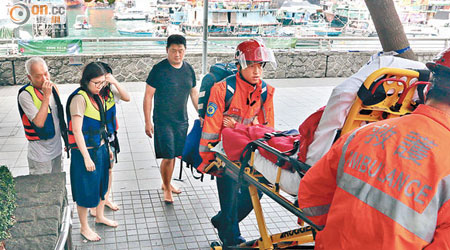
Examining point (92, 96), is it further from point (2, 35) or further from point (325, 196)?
point (2, 35)

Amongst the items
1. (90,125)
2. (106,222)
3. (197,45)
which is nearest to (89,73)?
(90,125)

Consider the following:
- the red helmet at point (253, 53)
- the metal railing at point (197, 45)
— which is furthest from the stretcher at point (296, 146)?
the metal railing at point (197, 45)

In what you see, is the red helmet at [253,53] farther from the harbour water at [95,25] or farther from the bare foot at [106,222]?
the harbour water at [95,25]

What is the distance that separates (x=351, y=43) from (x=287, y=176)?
482 inches

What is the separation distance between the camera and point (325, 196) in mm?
1887

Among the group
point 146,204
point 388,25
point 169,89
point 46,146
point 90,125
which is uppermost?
point 388,25

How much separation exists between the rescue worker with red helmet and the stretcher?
0.22 m

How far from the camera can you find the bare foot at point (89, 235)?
4.02m

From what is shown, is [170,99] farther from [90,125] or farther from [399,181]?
[399,181]

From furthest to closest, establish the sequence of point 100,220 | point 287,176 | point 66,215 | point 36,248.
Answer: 1. point 100,220
2. point 66,215
3. point 287,176
4. point 36,248

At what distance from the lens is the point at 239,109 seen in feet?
11.9

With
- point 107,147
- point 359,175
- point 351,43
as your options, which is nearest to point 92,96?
point 107,147

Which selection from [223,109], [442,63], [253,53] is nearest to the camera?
[442,63]

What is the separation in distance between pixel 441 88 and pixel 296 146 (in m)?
1.24
